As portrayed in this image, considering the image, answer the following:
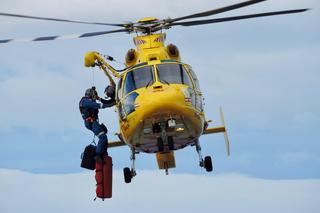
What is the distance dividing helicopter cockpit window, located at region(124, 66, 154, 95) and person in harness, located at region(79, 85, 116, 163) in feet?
4.65

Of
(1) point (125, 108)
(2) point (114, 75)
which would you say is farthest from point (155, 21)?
(1) point (125, 108)

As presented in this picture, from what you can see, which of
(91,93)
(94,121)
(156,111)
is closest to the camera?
(156,111)

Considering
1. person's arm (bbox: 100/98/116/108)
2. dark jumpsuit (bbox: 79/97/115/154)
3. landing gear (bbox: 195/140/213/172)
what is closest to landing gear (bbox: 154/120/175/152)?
landing gear (bbox: 195/140/213/172)

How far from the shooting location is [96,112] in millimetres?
24250

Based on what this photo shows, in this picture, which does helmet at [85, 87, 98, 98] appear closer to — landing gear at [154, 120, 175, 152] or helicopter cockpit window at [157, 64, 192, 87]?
helicopter cockpit window at [157, 64, 192, 87]

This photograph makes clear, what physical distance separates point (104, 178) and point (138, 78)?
412 cm

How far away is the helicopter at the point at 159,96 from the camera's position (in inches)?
818

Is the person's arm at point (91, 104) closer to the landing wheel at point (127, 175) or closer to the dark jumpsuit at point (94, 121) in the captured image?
the dark jumpsuit at point (94, 121)

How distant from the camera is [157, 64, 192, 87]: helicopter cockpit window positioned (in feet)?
70.8

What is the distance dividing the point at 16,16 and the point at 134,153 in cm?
539

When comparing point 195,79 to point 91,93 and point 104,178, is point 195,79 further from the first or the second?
point 104,178

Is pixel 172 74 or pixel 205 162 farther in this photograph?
pixel 205 162

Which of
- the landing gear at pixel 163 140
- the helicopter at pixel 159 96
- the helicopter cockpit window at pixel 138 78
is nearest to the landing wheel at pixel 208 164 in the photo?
the helicopter at pixel 159 96

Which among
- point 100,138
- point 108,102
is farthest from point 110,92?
point 100,138
